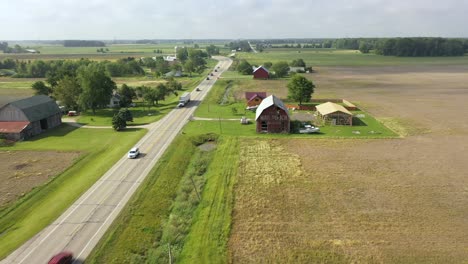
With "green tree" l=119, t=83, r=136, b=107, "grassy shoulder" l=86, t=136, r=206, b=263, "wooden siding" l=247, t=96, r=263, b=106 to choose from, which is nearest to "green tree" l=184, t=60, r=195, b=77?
"green tree" l=119, t=83, r=136, b=107

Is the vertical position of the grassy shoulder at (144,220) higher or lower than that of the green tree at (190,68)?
lower

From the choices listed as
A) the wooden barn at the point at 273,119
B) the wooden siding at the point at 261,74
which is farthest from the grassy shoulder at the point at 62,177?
the wooden siding at the point at 261,74

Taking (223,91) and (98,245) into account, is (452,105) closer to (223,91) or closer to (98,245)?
(223,91)

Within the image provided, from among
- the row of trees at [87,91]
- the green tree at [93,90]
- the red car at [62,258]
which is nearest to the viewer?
the red car at [62,258]

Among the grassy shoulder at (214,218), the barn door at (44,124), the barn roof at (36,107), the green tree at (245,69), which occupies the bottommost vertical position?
the grassy shoulder at (214,218)

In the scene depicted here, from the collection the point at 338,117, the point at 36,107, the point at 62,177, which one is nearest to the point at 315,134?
the point at 338,117

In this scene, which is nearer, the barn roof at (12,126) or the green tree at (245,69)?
the barn roof at (12,126)

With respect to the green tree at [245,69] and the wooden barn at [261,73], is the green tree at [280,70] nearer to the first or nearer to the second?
the wooden barn at [261,73]
